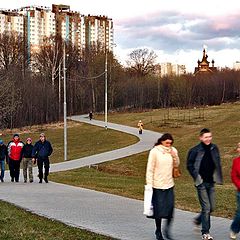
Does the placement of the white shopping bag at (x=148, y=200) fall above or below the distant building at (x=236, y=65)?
below

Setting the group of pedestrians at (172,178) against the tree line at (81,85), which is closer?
the group of pedestrians at (172,178)

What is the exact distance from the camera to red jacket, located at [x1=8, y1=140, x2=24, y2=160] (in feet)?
61.5

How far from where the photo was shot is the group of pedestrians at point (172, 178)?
8.20m

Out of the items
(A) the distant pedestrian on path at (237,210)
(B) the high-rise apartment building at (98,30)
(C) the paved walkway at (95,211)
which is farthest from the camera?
(B) the high-rise apartment building at (98,30)

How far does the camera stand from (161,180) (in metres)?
8.22

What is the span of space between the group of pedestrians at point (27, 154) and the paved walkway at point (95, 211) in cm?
63

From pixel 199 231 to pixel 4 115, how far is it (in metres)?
58.9

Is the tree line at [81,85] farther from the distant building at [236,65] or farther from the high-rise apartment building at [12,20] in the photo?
the distant building at [236,65]

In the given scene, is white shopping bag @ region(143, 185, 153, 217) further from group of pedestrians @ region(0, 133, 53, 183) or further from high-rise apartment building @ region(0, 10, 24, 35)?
high-rise apartment building @ region(0, 10, 24, 35)

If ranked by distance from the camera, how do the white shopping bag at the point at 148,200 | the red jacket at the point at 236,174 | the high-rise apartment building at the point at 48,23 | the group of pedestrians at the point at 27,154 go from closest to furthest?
the white shopping bag at the point at 148,200
the red jacket at the point at 236,174
the group of pedestrians at the point at 27,154
the high-rise apartment building at the point at 48,23

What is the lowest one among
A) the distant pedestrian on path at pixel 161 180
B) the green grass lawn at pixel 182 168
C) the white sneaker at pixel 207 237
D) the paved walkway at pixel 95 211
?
the green grass lawn at pixel 182 168

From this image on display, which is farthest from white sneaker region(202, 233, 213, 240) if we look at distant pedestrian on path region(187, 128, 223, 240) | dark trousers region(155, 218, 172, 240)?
dark trousers region(155, 218, 172, 240)

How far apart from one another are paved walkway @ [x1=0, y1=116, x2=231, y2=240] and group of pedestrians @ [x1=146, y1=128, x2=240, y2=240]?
39 cm

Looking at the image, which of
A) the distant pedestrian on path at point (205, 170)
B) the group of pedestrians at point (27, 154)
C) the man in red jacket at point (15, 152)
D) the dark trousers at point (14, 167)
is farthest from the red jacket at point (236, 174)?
the dark trousers at point (14, 167)
